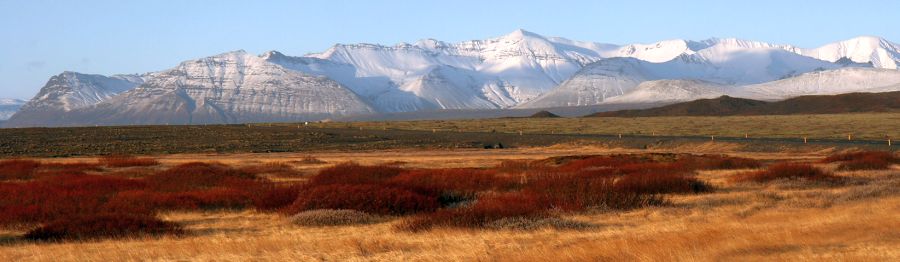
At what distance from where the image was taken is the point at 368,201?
26.1 m

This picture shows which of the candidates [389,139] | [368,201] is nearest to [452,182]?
[368,201]

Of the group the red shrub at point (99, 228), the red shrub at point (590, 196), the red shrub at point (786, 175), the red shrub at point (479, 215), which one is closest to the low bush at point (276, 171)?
the red shrub at point (590, 196)

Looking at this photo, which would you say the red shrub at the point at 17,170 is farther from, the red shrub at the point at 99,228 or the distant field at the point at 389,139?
the distant field at the point at 389,139

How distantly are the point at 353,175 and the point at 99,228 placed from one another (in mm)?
17983

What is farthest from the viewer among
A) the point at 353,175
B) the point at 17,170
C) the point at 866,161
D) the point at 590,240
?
the point at 17,170

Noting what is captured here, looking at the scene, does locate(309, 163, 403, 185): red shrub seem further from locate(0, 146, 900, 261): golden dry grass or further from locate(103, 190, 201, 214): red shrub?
locate(0, 146, 900, 261): golden dry grass

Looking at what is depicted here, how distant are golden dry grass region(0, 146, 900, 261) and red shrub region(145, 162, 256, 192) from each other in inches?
445

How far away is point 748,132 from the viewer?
10606 cm

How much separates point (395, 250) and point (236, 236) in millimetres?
5484

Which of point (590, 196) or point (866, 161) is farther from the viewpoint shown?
point (866, 161)

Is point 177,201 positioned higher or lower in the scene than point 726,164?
higher

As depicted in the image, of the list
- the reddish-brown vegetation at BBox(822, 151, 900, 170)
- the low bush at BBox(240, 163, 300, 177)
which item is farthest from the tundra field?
the low bush at BBox(240, 163, 300, 177)

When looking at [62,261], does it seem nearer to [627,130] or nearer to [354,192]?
[354,192]

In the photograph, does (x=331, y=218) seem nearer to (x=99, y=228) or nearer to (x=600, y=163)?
(x=99, y=228)
